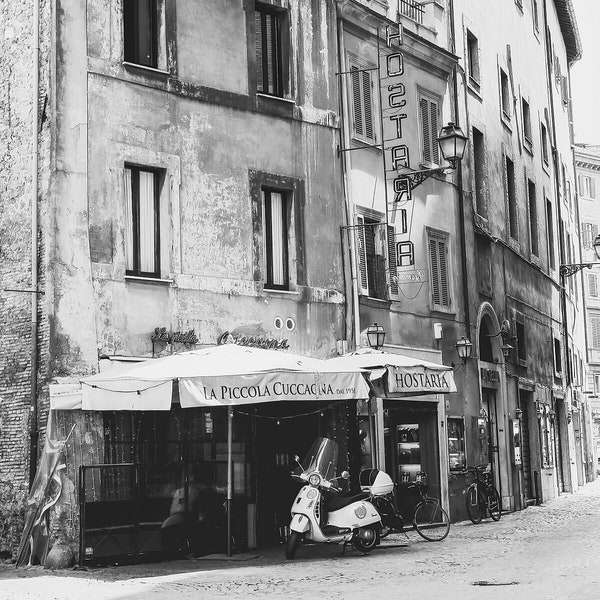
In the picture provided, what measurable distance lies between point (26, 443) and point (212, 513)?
286cm

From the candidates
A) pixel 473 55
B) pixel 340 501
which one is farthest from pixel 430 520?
pixel 473 55

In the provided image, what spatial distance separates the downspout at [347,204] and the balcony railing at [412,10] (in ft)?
11.7

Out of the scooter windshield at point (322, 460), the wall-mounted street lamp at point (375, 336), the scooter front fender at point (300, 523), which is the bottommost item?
the scooter front fender at point (300, 523)

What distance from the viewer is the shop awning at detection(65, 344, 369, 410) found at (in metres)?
15.5

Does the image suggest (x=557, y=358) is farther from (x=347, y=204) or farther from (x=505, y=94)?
(x=347, y=204)

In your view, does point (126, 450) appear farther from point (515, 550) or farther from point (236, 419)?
point (515, 550)

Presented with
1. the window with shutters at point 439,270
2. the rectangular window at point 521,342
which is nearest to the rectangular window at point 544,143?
the rectangular window at point 521,342

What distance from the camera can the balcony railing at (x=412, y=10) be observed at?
2605cm

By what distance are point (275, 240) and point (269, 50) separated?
337 cm

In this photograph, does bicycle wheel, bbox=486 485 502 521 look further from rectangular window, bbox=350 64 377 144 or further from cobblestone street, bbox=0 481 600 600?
rectangular window, bbox=350 64 377 144

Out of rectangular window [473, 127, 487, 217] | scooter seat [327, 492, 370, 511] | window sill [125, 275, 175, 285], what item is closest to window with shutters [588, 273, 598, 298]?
rectangular window [473, 127, 487, 217]

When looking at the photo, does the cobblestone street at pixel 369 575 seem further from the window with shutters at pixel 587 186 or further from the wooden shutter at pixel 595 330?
the window with shutters at pixel 587 186

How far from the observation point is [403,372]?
18766 millimetres

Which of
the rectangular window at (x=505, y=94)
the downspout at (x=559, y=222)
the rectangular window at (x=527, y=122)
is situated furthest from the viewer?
the downspout at (x=559, y=222)
